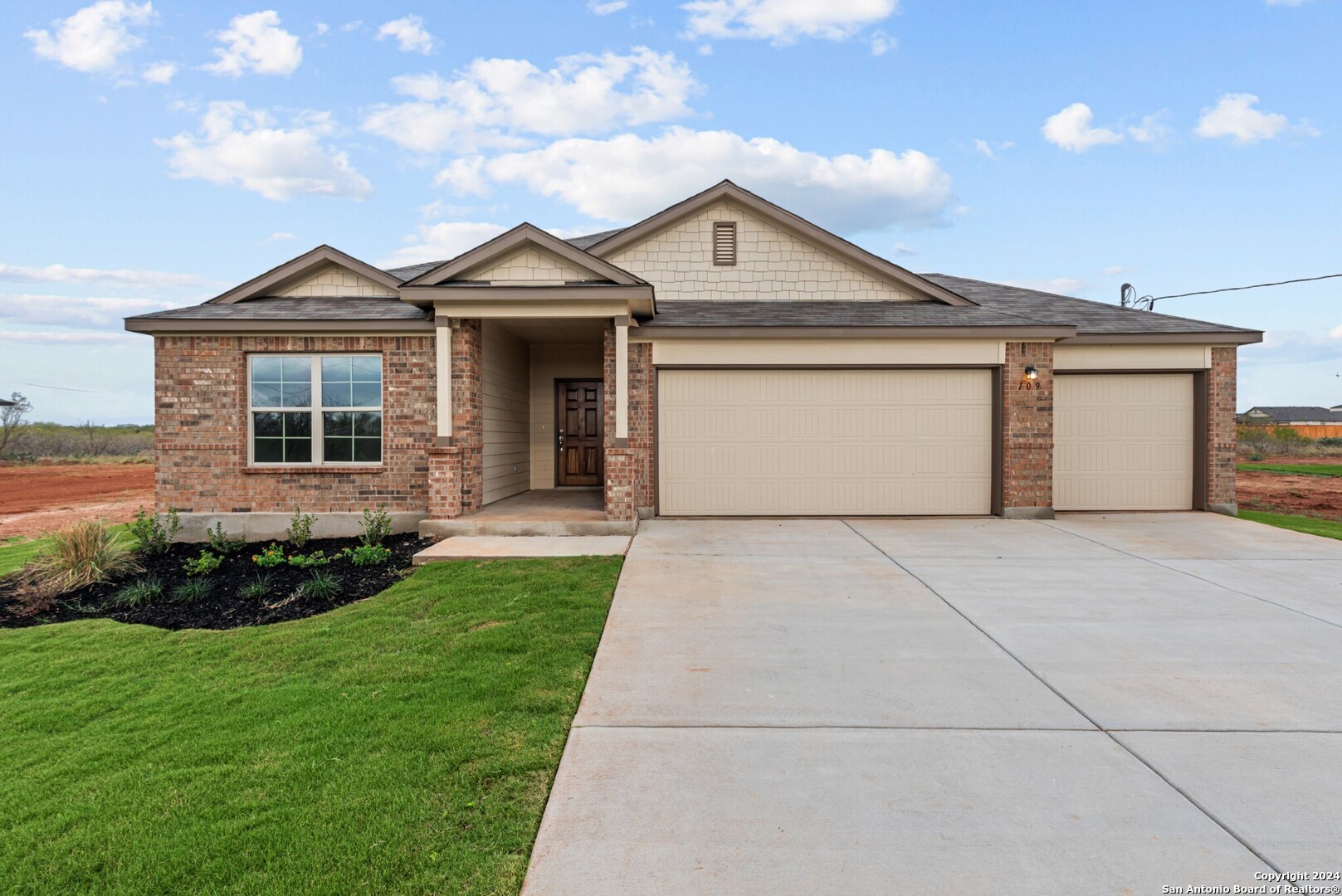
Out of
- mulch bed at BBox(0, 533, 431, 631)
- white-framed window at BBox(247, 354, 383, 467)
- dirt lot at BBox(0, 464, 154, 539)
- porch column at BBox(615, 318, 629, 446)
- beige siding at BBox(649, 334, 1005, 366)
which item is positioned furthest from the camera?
dirt lot at BBox(0, 464, 154, 539)

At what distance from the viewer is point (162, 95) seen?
41.0 ft

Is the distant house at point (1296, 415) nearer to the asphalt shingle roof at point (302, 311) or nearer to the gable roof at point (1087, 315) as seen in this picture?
the gable roof at point (1087, 315)

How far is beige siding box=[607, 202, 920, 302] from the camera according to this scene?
11.9m

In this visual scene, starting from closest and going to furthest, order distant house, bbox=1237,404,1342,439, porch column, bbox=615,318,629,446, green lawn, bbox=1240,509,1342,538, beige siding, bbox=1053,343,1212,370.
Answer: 1. porch column, bbox=615,318,629,446
2. green lawn, bbox=1240,509,1342,538
3. beige siding, bbox=1053,343,1212,370
4. distant house, bbox=1237,404,1342,439

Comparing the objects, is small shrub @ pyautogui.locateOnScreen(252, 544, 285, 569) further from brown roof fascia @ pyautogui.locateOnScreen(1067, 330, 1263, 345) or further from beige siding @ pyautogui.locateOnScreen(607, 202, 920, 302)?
brown roof fascia @ pyautogui.locateOnScreen(1067, 330, 1263, 345)

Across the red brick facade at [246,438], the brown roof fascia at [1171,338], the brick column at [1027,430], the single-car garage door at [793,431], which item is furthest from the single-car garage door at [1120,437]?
the red brick facade at [246,438]

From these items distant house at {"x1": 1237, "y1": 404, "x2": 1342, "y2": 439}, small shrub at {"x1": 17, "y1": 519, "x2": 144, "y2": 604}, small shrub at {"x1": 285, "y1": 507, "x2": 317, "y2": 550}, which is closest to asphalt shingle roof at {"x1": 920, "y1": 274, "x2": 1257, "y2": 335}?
small shrub at {"x1": 285, "y1": 507, "x2": 317, "y2": 550}

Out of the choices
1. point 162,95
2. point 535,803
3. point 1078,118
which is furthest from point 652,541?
point 1078,118

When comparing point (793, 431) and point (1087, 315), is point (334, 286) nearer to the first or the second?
point (793, 431)

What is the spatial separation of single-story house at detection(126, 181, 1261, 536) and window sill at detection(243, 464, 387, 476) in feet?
0.10

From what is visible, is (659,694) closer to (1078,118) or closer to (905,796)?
(905,796)

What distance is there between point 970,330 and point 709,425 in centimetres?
437

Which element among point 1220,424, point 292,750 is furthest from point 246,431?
point 1220,424

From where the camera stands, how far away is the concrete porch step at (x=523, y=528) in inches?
359
